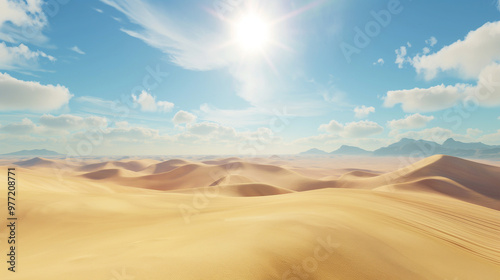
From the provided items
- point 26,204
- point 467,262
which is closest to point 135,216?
point 26,204

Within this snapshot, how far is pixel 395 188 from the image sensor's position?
29000mm

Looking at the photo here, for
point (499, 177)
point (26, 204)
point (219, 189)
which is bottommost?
point (499, 177)

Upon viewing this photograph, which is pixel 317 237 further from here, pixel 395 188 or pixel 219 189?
pixel 395 188

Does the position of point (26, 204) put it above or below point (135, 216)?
above

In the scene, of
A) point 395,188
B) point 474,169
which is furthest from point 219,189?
point 474,169

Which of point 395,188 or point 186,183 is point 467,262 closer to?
point 395,188

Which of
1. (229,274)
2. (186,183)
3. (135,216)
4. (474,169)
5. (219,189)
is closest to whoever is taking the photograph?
(229,274)

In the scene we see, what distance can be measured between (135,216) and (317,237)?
6.17 metres

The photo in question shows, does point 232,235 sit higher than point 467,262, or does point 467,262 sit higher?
point 232,235

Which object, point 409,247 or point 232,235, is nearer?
point 232,235

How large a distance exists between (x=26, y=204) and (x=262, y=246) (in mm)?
7874

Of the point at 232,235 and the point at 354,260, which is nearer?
the point at 354,260

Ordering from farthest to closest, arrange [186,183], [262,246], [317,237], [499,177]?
[186,183], [499,177], [317,237], [262,246]

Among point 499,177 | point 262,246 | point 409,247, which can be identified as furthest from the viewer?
point 499,177
